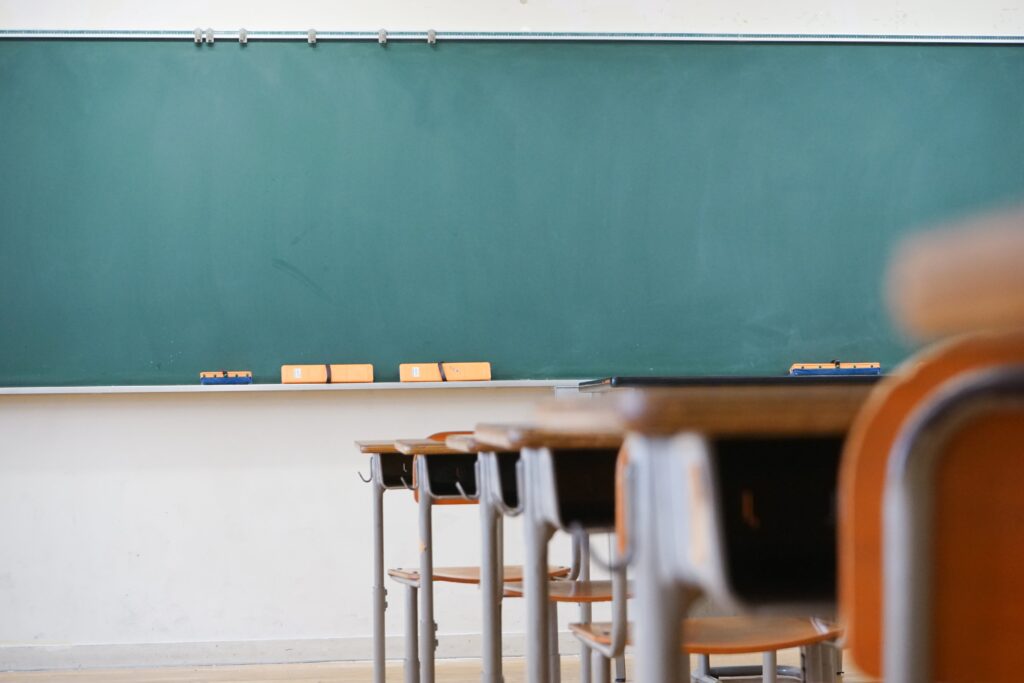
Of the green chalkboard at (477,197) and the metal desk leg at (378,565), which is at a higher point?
the green chalkboard at (477,197)

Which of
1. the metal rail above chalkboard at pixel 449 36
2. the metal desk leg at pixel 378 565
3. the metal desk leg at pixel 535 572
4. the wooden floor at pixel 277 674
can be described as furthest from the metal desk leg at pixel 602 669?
the metal rail above chalkboard at pixel 449 36

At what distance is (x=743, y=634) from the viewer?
75.1 inches

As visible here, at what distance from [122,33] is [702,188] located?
234 cm

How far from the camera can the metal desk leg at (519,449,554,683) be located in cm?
176

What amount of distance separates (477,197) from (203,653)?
6.75 feet

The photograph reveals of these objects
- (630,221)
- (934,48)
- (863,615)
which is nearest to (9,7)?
(630,221)

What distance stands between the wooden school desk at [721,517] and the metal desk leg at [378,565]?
2.34 meters

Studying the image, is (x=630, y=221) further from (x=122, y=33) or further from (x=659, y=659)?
(x=659, y=659)

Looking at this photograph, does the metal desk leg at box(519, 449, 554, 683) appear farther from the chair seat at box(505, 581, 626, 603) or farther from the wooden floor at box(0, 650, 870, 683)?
the wooden floor at box(0, 650, 870, 683)

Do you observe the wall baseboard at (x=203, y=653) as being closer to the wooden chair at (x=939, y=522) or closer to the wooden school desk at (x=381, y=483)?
the wooden school desk at (x=381, y=483)

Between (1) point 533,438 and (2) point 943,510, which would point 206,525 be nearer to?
(1) point 533,438

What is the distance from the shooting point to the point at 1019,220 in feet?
1.74

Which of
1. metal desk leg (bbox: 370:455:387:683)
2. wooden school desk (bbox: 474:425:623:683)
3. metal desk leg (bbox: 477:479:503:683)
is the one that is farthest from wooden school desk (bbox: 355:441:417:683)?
wooden school desk (bbox: 474:425:623:683)

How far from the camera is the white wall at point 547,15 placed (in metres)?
4.46
